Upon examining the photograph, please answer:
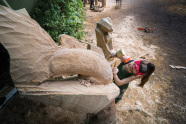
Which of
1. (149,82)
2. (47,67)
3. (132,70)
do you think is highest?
(47,67)

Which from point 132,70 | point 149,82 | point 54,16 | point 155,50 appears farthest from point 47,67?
point 155,50

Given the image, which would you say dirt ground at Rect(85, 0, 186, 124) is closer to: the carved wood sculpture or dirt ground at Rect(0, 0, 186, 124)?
dirt ground at Rect(0, 0, 186, 124)

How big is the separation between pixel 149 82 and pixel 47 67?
2.32m

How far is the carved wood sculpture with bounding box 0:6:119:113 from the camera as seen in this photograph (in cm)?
86

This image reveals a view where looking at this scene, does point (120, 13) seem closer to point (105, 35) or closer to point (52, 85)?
point (105, 35)

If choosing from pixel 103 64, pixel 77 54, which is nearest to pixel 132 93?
pixel 103 64

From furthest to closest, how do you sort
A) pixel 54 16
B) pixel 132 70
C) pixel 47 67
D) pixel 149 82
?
1. pixel 149 82
2. pixel 54 16
3. pixel 132 70
4. pixel 47 67

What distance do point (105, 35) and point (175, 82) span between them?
1.99 metres

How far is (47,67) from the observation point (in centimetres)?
100

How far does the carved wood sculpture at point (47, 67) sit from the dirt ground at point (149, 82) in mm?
832

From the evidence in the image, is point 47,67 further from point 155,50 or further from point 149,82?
point 155,50

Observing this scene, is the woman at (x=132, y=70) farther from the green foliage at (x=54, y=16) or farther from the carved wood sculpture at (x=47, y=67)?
the green foliage at (x=54, y=16)

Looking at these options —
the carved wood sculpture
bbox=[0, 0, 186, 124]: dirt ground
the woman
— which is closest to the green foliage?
bbox=[0, 0, 186, 124]: dirt ground

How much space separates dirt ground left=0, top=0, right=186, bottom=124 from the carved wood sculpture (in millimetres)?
832
